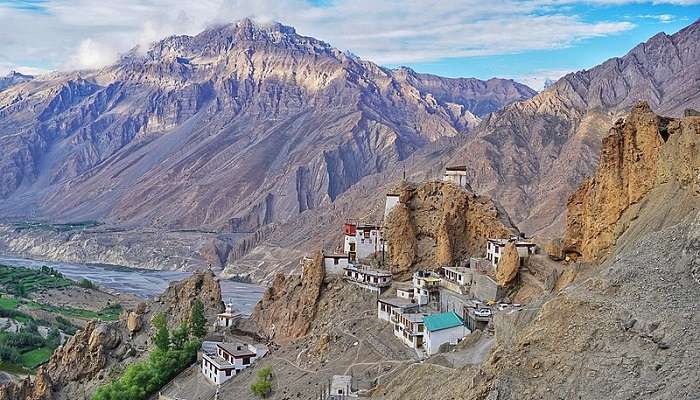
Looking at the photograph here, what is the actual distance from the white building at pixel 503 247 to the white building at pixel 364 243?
329 inches

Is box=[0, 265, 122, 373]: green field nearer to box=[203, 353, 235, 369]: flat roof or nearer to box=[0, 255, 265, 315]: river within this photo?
box=[0, 255, 265, 315]: river

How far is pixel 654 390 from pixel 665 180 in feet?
52.9

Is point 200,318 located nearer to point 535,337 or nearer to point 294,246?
point 535,337

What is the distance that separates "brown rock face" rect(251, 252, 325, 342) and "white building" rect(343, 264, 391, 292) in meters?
1.89

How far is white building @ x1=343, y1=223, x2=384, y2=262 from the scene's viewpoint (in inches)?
2148

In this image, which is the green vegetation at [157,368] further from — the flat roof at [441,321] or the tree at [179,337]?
the flat roof at [441,321]

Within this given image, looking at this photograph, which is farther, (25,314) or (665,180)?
(25,314)

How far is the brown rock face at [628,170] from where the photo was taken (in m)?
34.6

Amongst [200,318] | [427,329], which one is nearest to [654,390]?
[427,329]

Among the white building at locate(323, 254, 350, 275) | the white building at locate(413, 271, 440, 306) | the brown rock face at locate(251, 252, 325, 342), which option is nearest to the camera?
the white building at locate(413, 271, 440, 306)

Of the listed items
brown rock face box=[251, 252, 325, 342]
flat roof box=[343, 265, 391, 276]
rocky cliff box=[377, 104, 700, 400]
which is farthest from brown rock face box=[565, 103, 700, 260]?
brown rock face box=[251, 252, 325, 342]

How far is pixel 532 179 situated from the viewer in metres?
153

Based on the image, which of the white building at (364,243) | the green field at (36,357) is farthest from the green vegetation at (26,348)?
the white building at (364,243)

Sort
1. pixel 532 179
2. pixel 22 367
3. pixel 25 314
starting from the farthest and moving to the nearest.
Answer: pixel 532 179
pixel 25 314
pixel 22 367
